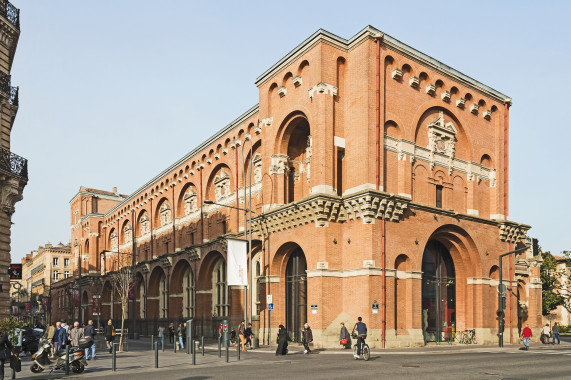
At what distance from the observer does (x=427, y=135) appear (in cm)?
3462

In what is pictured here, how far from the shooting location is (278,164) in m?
34.5

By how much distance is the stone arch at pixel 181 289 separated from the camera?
49688mm

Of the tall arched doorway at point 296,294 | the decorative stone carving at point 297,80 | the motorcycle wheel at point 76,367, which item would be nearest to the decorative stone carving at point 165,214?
the tall arched doorway at point 296,294

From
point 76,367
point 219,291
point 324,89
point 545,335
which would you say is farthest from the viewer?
point 219,291

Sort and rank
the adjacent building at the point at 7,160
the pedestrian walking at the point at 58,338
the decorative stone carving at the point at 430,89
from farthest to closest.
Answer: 1. the decorative stone carving at the point at 430,89
2. the adjacent building at the point at 7,160
3. the pedestrian walking at the point at 58,338

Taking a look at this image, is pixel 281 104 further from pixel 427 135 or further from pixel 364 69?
pixel 427 135

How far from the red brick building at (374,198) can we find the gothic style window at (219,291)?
7.4 inches

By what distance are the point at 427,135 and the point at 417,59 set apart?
4.80m

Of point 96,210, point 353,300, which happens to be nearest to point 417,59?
point 353,300

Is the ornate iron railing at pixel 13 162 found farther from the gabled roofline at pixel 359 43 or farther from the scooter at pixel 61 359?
the gabled roofline at pixel 359 43

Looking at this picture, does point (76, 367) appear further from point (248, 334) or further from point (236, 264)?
point (248, 334)

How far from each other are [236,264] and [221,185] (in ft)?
56.6

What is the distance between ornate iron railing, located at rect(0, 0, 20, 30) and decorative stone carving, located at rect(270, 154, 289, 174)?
52.7 ft

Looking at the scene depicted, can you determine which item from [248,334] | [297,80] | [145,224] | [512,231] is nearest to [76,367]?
[248,334]
